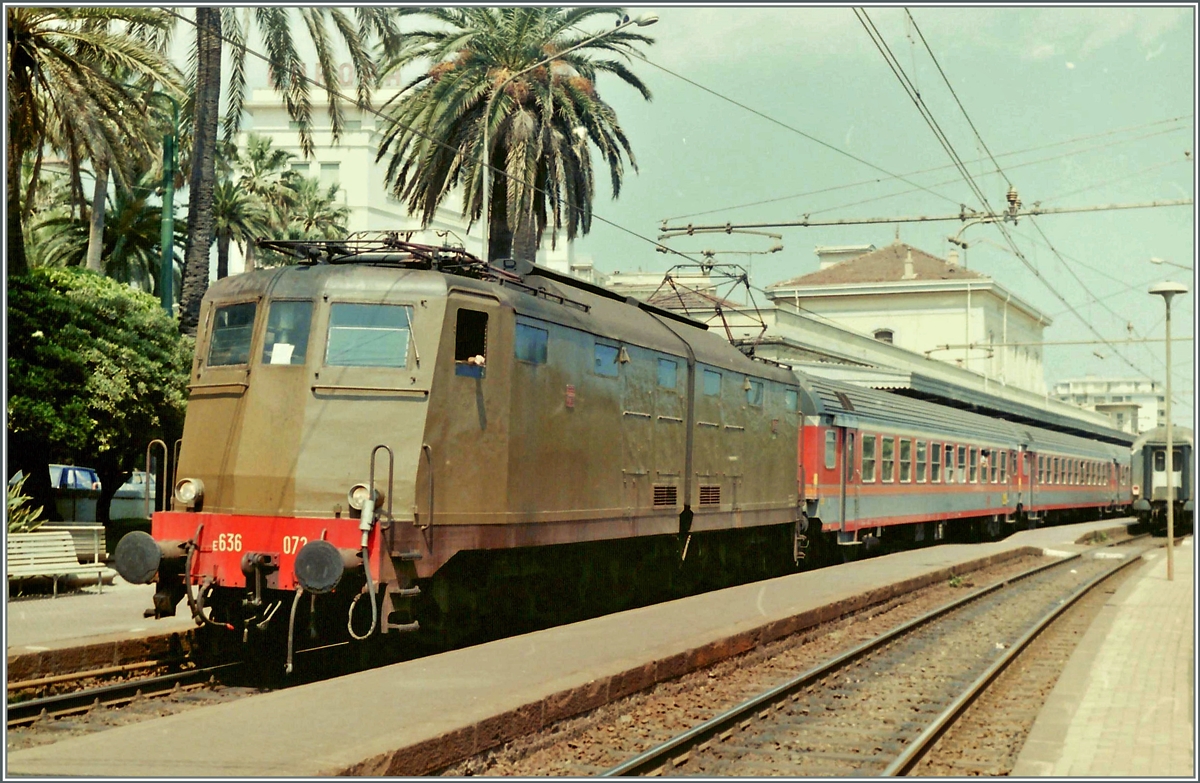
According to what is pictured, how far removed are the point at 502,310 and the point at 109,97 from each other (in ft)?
38.2

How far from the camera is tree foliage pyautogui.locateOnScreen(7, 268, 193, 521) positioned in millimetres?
18656

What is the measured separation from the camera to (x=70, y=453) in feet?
69.4

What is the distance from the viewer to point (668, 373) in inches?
635

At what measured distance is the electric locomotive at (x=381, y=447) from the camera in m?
10.8

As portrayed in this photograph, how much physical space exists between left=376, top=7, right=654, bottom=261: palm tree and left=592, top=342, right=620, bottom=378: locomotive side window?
11501 millimetres

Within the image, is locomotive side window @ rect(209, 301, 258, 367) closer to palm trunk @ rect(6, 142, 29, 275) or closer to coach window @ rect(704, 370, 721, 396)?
coach window @ rect(704, 370, 721, 396)

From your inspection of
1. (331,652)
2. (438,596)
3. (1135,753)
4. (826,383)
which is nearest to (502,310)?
(438,596)

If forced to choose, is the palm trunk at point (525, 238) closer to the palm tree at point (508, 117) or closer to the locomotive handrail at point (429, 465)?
the palm tree at point (508, 117)

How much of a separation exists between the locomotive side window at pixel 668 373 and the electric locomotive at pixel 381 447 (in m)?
1.76

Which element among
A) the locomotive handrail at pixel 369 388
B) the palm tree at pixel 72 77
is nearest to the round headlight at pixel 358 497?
the locomotive handrail at pixel 369 388

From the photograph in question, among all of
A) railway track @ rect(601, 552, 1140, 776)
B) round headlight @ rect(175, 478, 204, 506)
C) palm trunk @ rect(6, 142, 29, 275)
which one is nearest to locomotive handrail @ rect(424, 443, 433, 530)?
round headlight @ rect(175, 478, 204, 506)

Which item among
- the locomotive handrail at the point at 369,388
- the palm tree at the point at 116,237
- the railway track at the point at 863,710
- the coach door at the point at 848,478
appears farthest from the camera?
the palm tree at the point at 116,237

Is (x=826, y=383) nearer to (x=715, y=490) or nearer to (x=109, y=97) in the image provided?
(x=715, y=490)

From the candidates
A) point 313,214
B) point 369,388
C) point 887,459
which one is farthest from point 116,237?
point 369,388
